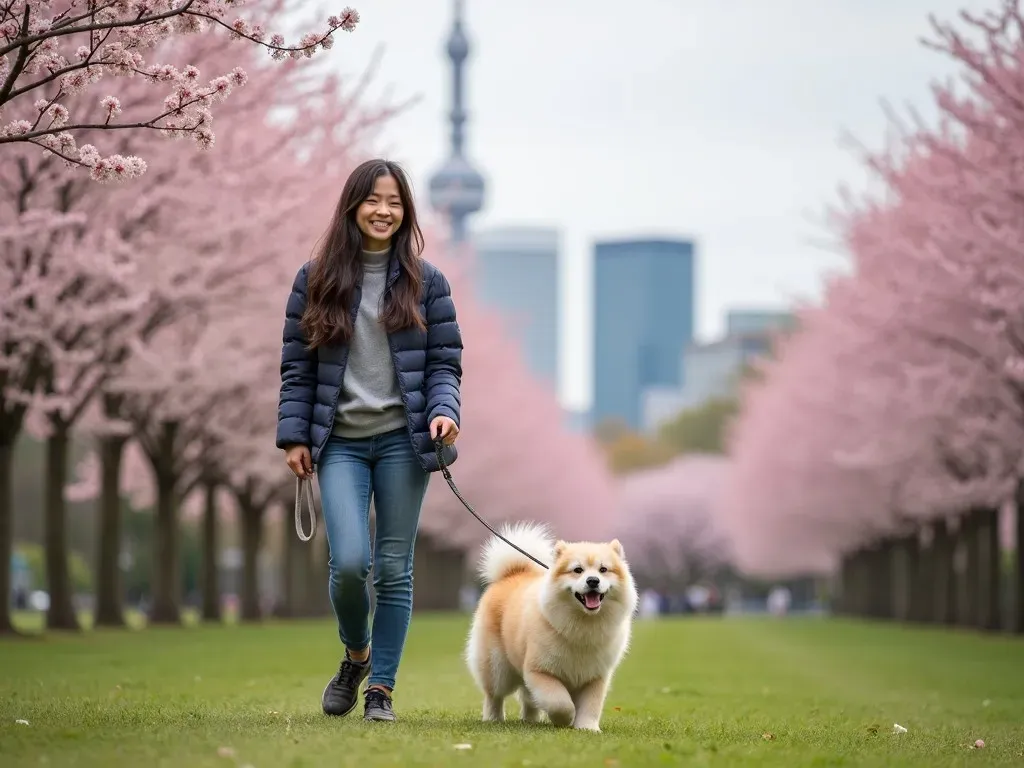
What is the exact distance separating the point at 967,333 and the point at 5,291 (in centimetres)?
1391

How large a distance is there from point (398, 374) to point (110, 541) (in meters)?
20.6

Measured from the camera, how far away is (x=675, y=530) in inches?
4331

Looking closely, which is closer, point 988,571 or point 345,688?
point 345,688

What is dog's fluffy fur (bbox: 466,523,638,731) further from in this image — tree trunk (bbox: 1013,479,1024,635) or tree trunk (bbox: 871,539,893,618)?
tree trunk (bbox: 871,539,893,618)

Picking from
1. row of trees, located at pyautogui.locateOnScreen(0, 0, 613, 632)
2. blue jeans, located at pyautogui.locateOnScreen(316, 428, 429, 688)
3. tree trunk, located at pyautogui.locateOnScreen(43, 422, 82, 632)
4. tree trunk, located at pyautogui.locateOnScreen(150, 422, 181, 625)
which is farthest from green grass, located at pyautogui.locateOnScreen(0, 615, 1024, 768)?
tree trunk, located at pyautogui.locateOnScreen(150, 422, 181, 625)

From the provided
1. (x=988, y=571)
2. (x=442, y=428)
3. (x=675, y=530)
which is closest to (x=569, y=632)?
(x=442, y=428)

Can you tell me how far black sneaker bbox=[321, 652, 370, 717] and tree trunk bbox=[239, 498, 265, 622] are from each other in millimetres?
31010

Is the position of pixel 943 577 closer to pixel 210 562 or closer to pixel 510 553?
pixel 210 562

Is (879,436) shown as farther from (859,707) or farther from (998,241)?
(859,707)

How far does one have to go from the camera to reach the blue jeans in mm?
7902

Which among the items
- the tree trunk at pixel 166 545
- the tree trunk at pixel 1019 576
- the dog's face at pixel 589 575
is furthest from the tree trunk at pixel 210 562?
the dog's face at pixel 589 575

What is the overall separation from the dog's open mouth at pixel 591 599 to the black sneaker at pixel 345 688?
1150 millimetres

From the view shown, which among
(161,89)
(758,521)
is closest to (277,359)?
(161,89)

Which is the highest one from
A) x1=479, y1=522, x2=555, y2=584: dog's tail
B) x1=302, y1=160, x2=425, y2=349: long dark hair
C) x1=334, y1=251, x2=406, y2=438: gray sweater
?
x1=302, y1=160, x2=425, y2=349: long dark hair
